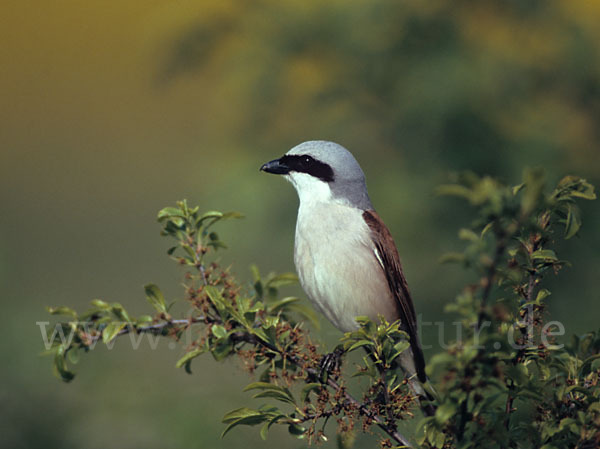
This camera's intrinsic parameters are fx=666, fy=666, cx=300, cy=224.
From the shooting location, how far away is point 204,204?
477cm

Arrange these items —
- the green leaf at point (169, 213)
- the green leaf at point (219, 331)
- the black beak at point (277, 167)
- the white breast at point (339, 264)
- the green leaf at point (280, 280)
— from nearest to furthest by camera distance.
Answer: the green leaf at point (219, 331) → the green leaf at point (169, 213) → the green leaf at point (280, 280) → the white breast at point (339, 264) → the black beak at point (277, 167)

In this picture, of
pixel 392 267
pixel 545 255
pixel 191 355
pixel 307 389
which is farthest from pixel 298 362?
pixel 392 267

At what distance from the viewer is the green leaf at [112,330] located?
2.16 meters

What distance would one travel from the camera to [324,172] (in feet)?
11.4

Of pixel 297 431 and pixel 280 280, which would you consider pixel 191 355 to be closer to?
pixel 297 431

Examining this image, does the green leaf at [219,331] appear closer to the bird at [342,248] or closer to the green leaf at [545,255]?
the green leaf at [545,255]

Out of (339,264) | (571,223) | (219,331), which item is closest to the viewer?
(571,223)

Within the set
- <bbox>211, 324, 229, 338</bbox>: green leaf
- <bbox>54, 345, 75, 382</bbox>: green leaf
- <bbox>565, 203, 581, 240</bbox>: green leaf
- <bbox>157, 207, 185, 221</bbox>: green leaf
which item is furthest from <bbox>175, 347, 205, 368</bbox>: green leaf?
<bbox>565, 203, 581, 240</bbox>: green leaf

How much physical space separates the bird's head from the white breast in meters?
0.04

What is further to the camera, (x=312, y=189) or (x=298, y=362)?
(x=312, y=189)

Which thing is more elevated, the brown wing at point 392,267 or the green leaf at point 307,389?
the brown wing at point 392,267

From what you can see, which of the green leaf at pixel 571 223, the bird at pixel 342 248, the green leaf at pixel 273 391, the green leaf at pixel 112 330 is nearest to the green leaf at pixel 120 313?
the green leaf at pixel 112 330

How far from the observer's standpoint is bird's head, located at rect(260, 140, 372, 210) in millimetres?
3416

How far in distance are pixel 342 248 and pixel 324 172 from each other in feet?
1.38
